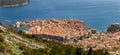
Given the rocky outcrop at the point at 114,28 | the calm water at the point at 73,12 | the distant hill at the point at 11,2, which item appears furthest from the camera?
the distant hill at the point at 11,2

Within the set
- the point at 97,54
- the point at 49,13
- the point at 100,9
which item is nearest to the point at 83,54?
the point at 97,54

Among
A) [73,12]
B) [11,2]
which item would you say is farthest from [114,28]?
[11,2]

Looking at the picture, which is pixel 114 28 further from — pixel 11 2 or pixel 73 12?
pixel 11 2

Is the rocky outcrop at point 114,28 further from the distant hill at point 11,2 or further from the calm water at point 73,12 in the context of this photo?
the distant hill at point 11,2

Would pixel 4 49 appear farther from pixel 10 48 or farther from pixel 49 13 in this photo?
pixel 49 13

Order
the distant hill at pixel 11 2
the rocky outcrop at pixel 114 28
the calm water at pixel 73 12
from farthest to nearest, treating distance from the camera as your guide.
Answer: the distant hill at pixel 11 2, the calm water at pixel 73 12, the rocky outcrop at pixel 114 28

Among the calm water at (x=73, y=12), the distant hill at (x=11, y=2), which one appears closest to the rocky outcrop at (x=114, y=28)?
the calm water at (x=73, y=12)

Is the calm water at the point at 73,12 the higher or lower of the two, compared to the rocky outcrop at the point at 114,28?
lower

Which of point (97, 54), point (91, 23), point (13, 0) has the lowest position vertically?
point (13, 0)
